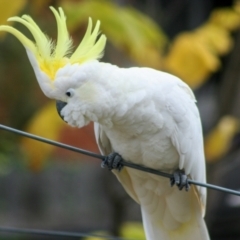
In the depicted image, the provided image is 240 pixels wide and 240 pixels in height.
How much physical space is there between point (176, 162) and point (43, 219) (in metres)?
3.23

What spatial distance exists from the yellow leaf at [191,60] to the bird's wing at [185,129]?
568 mm

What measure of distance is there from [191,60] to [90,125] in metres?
0.68

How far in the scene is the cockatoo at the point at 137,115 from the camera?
177 cm

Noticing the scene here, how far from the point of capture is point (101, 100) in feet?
5.95

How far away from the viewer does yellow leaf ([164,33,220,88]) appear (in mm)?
2656

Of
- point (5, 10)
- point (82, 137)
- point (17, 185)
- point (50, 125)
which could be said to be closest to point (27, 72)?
point (82, 137)

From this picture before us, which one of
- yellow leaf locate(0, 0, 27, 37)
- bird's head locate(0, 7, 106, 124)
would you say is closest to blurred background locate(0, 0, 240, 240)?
yellow leaf locate(0, 0, 27, 37)

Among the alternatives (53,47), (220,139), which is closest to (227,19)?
(220,139)

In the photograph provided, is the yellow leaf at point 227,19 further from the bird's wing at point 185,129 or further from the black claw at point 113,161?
the black claw at point 113,161

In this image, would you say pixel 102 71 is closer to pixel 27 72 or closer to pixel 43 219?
pixel 27 72

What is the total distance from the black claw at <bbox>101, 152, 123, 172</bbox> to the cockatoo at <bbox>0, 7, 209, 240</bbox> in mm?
19

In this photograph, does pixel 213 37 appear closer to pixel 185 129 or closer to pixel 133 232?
pixel 185 129

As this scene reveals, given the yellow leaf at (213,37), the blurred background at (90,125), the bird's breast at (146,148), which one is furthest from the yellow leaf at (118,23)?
the bird's breast at (146,148)

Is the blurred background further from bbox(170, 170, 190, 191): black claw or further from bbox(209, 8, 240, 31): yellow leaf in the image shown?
bbox(170, 170, 190, 191): black claw
